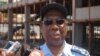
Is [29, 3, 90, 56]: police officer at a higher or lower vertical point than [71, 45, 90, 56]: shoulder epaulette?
higher

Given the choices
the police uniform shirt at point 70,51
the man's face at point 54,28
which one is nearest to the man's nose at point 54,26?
the man's face at point 54,28

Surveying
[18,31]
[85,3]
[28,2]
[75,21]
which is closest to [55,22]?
[75,21]

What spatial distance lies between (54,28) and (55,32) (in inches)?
1.4

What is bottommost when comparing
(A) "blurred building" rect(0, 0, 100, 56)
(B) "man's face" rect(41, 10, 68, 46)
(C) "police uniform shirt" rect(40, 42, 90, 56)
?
(A) "blurred building" rect(0, 0, 100, 56)

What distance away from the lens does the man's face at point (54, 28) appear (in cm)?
260

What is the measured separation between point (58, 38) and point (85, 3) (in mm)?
29795

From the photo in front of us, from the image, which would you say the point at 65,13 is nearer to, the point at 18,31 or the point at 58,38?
the point at 58,38

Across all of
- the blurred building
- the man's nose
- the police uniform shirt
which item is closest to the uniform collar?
the police uniform shirt

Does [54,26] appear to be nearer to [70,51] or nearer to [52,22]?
[52,22]

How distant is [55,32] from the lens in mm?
2596

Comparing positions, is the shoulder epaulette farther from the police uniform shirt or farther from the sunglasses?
the sunglasses

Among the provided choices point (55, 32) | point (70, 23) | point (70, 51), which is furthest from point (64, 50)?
point (70, 23)

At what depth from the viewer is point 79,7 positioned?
28516 mm

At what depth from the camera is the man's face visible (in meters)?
2.60
